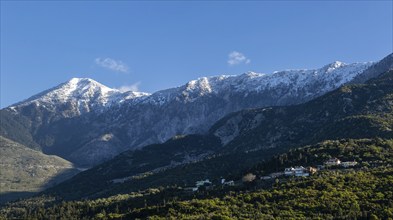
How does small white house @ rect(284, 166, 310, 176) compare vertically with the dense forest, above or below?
above

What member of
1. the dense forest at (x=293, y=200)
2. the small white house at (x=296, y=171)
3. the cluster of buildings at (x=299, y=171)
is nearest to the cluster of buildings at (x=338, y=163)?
the dense forest at (x=293, y=200)

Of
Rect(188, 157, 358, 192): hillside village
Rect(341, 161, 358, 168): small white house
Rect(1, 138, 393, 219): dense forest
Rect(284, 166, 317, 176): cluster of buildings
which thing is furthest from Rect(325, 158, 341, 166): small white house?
Rect(284, 166, 317, 176): cluster of buildings

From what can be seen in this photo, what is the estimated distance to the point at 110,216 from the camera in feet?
512

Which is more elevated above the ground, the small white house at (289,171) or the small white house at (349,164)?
the small white house at (289,171)

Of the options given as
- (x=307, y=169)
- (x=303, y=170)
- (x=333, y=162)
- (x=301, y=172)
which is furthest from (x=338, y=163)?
(x=301, y=172)

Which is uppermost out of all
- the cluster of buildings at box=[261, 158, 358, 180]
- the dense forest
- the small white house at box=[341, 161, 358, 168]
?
the cluster of buildings at box=[261, 158, 358, 180]

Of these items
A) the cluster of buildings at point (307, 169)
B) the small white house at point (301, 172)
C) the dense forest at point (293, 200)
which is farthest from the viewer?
the cluster of buildings at point (307, 169)

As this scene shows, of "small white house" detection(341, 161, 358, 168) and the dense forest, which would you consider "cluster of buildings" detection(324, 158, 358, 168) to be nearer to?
"small white house" detection(341, 161, 358, 168)

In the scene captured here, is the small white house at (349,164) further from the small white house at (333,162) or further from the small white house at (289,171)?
the small white house at (289,171)

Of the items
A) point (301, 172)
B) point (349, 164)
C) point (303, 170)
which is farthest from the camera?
point (349, 164)

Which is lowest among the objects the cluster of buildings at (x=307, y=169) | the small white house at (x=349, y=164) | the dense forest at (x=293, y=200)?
the dense forest at (x=293, y=200)

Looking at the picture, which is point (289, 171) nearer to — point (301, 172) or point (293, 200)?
point (301, 172)

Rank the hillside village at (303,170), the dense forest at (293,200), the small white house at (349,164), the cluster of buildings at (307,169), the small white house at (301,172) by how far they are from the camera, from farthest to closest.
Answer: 1. the small white house at (349,164)
2. the hillside village at (303,170)
3. the cluster of buildings at (307,169)
4. the small white house at (301,172)
5. the dense forest at (293,200)

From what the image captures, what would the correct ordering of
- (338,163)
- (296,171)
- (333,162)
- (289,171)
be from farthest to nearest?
(333,162), (338,163), (289,171), (296,171)
